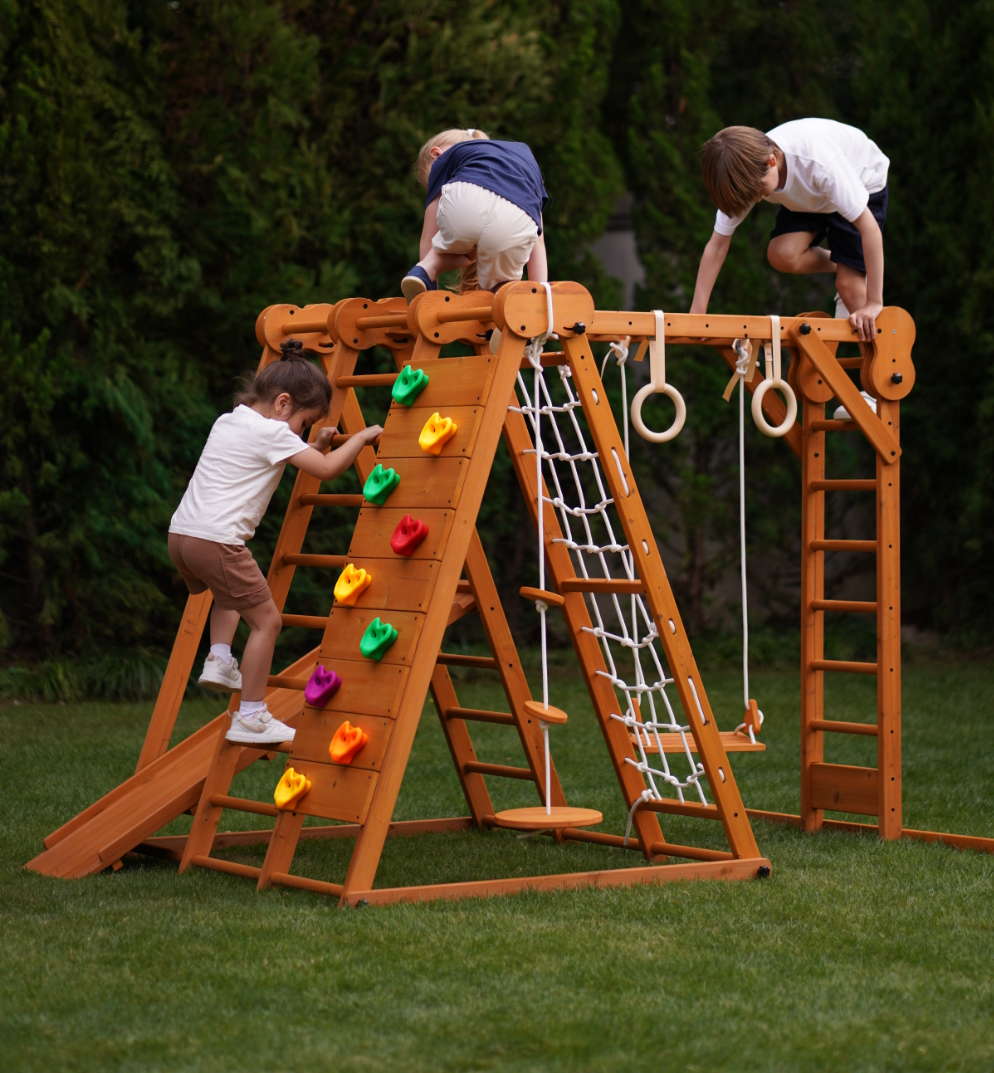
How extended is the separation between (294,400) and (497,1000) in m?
2.14

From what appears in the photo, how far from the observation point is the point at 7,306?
743 cm

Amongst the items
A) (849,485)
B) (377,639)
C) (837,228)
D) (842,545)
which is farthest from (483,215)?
(842,545)

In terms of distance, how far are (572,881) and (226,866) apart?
1020 mm

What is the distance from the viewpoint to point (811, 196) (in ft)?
15.9

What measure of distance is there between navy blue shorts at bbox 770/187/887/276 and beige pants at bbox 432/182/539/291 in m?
1.00

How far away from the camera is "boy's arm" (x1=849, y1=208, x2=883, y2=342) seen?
479cm

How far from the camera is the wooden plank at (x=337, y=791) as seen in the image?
3.72 m

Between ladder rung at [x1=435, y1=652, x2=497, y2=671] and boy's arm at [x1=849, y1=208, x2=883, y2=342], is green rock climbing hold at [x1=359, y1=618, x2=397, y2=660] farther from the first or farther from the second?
boy's arm at [x1=849, y1=208, x2=883, y2=342]

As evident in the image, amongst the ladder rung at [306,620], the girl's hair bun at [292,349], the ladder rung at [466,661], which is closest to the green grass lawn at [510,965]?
the ladder rung at [466,661]

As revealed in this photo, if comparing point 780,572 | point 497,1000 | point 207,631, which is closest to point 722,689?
point 780,572

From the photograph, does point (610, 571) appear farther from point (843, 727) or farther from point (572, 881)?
point (572, 881)

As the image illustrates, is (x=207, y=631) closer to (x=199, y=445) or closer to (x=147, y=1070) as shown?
(x=199, y=445)

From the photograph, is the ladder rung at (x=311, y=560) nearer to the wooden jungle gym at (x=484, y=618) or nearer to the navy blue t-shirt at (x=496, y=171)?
the wooden jungle gym at (x=484, y=618)

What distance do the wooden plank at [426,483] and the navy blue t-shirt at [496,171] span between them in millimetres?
998
